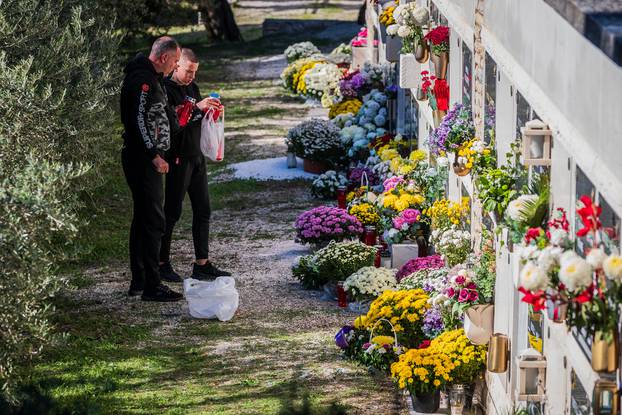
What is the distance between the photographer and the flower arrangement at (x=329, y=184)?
51.5 ft

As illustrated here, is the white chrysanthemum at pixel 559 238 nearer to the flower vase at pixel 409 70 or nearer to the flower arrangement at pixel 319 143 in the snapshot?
the flower vase at pixel 409 70

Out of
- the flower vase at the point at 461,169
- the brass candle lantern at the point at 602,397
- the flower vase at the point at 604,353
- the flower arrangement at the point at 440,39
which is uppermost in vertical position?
the flower arrangement at the point at 440,39

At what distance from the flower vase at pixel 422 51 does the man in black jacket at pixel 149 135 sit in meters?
2.57

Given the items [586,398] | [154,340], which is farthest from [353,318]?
[586,398]

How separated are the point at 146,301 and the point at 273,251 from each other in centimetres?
219

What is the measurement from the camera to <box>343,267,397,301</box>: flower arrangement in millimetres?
11281

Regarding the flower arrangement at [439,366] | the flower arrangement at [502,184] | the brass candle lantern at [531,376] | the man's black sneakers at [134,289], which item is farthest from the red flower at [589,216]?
the man's black sneakers at [134,289]

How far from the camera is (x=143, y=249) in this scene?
1169cm

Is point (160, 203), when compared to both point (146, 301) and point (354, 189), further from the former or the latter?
point (354, 189)

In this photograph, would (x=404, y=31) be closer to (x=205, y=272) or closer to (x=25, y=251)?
(x=205, y=272)

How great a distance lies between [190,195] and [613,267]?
723 cm

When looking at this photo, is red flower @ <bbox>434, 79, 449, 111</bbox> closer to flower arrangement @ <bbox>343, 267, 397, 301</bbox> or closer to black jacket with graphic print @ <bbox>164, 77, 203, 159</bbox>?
flower arrangement @ <bbox>343, 267, 397, 301</bbox>

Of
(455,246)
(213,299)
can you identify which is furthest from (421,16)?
(213,299)

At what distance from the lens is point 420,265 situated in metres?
11.3
